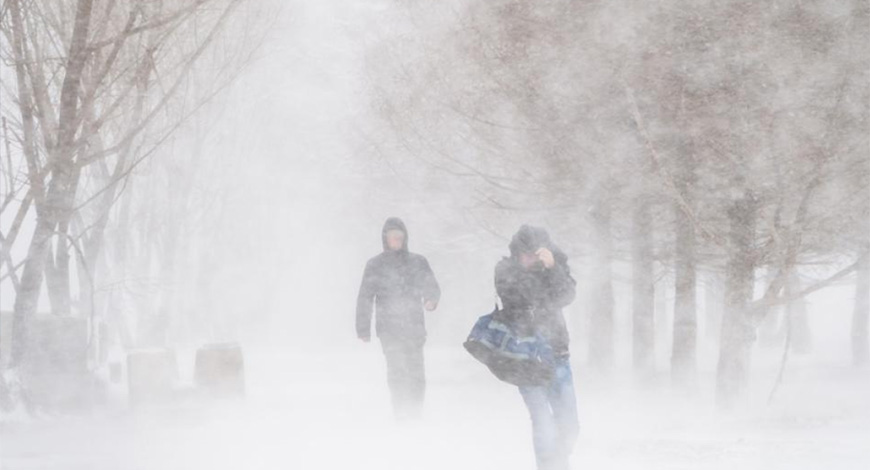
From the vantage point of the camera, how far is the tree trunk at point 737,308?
12.4 metres

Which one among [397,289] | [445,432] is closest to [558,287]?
[397,289]

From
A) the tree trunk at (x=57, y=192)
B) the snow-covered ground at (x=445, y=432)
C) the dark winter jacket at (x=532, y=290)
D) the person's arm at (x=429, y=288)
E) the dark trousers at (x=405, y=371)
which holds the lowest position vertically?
the snow-covered ground at (x=445, y=432)

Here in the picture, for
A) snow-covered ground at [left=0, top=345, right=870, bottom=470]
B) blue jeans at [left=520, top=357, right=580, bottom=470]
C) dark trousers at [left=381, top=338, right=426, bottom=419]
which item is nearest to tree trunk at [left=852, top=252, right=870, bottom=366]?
snow-covered ground at [left=0, top=345, right=870, bottom=470]

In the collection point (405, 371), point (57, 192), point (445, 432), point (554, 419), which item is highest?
point (57, 192)

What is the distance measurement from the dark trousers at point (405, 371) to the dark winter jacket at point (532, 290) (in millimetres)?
3551

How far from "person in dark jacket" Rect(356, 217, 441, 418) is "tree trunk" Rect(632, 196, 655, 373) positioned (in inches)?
159

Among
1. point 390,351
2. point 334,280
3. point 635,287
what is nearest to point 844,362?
point 635,287

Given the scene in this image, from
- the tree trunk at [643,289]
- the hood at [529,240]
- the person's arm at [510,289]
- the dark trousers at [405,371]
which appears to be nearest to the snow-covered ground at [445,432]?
the dark trousers at [405,371]

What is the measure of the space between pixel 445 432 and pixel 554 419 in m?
3.23

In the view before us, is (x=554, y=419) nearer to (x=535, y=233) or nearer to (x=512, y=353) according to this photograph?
(x=512, y=353)

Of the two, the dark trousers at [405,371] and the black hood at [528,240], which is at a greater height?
the black hood at [528,240]

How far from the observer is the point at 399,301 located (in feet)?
35.3

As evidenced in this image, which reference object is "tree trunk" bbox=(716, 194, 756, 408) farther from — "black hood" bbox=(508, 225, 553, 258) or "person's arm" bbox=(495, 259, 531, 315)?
"person's arm" bbox=(495, 259, 531, 315)

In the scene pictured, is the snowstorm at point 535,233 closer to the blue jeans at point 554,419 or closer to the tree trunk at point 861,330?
the blue jeans at point 554,419
